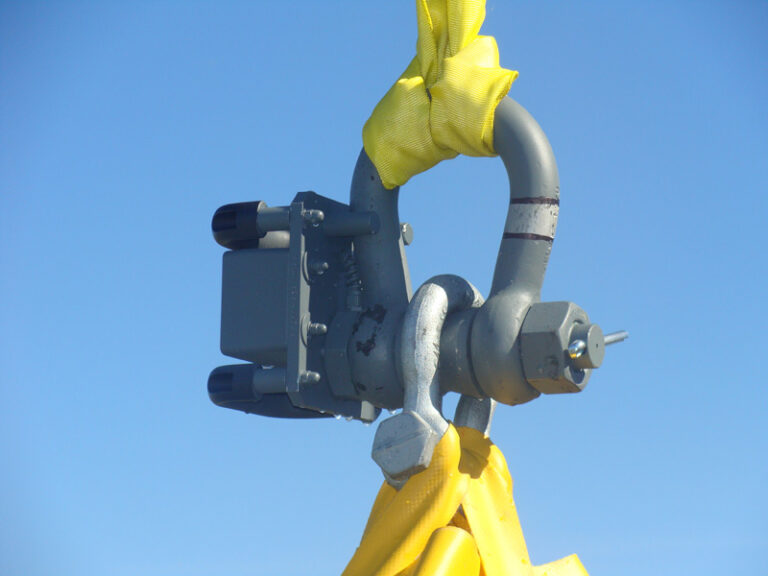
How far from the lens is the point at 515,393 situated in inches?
181

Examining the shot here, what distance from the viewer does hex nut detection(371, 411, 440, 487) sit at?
4.45 metres

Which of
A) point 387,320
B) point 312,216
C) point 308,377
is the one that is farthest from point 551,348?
point 312,216

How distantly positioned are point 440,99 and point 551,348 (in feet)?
4.01

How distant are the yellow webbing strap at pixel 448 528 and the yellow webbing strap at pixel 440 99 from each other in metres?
1.25

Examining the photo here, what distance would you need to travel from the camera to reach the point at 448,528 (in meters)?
4.37

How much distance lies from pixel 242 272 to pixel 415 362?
98cm

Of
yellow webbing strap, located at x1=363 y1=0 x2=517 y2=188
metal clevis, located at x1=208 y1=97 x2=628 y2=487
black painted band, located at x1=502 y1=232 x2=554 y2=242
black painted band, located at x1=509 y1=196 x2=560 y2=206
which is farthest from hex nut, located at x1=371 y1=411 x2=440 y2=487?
yellow webbing strap, located at x1=363 y1=0 x2=517 y2=188

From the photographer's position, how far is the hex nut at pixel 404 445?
4445 mm

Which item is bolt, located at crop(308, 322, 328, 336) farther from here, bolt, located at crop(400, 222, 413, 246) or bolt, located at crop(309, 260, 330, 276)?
bolt, located at crop(400, 222, 413, 246)

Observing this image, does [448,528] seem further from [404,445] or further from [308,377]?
[308,377]

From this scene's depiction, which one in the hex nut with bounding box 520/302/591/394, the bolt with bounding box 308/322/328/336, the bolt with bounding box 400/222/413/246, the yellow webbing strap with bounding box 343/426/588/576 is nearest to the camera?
the yellow webbing strap with bounding box 343/426/588/576

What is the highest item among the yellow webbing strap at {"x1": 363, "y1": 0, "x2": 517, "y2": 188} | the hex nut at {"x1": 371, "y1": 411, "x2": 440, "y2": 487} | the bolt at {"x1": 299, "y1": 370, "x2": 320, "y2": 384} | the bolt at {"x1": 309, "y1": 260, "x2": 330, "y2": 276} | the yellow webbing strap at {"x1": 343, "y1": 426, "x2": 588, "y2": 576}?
the yellow webbing strap at {"x1": 363, "y1": 0, "x2": 517, "y2": 188}

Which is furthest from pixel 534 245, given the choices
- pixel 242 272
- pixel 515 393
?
pixel 242 272

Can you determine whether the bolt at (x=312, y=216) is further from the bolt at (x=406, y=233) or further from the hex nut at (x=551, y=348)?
the hex nut at (x=551, y=348)
